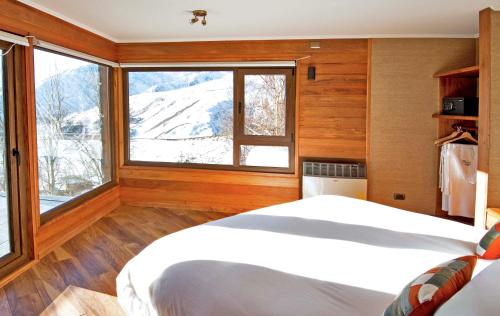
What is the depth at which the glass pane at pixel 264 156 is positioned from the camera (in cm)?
461

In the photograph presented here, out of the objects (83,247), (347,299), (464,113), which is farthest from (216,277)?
(464,113)

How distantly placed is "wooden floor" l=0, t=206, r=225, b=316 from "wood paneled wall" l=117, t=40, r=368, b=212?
27 cm

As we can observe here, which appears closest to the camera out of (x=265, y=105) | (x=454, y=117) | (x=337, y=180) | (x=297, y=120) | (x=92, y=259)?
(x=92, y=259)

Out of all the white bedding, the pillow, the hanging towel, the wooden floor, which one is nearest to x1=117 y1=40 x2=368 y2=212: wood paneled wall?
the wooden floor

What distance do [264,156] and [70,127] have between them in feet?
6.96

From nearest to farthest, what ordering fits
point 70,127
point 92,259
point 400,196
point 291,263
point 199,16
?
point 291,263 < point 92,259 < point 199,16 < point 70,127 < point 400,196

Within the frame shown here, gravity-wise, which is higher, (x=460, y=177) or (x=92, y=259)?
(x=460, y=177)

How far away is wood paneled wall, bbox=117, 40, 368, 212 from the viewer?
430 centimetres

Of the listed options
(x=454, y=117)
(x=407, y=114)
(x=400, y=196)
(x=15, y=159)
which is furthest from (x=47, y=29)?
(x=400, y=196)

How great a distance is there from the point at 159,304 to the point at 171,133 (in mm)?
3585

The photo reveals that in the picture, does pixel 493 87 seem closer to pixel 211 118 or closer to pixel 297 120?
pixel 297 120

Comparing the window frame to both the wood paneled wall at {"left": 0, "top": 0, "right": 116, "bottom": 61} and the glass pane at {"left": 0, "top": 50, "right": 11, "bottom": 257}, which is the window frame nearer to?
the wood paneled wall at {"left": 0, "top": 0, "right": 116, "bottom": 61}

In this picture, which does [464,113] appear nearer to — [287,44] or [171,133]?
[287,44]

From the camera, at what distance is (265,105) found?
180 inches
